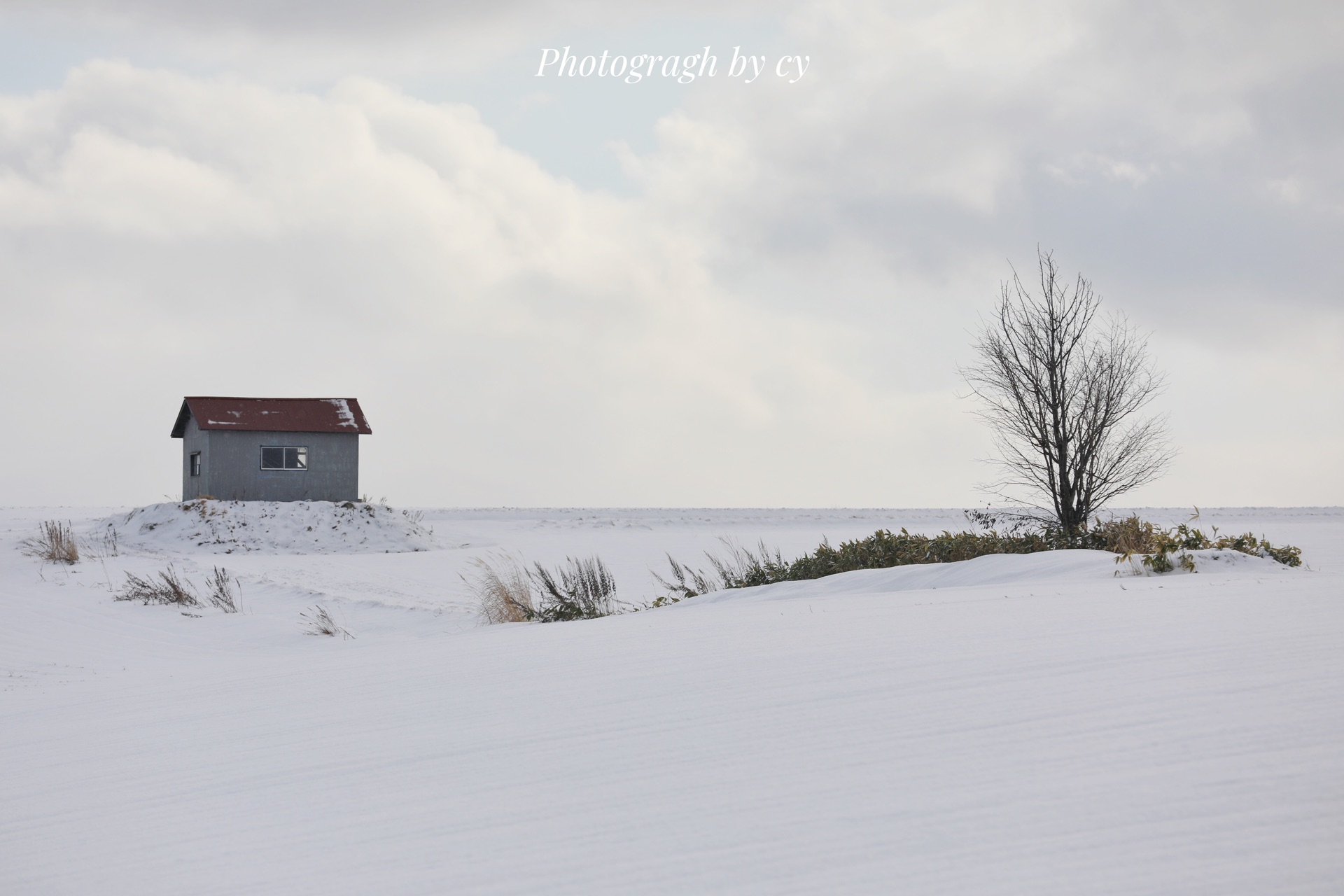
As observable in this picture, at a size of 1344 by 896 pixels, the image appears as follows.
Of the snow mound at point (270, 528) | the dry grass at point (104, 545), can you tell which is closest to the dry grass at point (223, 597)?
the dry grass at point (104, 545)

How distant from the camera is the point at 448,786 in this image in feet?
11.3

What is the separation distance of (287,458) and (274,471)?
496mm

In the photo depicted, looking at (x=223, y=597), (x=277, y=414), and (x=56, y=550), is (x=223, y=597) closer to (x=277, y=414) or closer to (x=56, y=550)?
(x=56, y=550)

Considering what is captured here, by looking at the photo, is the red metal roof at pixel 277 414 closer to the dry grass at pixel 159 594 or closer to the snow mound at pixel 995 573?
the dry grass at pixel 159 594

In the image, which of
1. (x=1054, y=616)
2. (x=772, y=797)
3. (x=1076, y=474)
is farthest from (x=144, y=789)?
(x=1076, y=474)

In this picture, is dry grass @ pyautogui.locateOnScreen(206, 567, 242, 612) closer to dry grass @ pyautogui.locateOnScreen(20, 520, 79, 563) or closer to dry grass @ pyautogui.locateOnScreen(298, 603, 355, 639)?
dry grass @ pyautogui.locateOnScreen(298, 603, 355, 639)

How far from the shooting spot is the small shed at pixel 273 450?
26.3m

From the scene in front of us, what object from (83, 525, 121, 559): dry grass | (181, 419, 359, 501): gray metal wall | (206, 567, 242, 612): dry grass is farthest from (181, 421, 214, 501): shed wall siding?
(206, 567, 242, 612): dry grass

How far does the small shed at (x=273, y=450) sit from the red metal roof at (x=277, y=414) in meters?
0.02

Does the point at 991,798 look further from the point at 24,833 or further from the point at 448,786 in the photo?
the point at 24,833

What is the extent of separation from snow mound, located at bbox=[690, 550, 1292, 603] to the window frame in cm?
2036

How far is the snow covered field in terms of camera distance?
266cm

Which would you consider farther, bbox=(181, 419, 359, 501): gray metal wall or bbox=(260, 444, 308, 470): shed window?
bbox=(260, 444, 308, 470): shed window

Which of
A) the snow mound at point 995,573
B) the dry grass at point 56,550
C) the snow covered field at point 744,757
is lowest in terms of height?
the snow covered field at point 744,757
